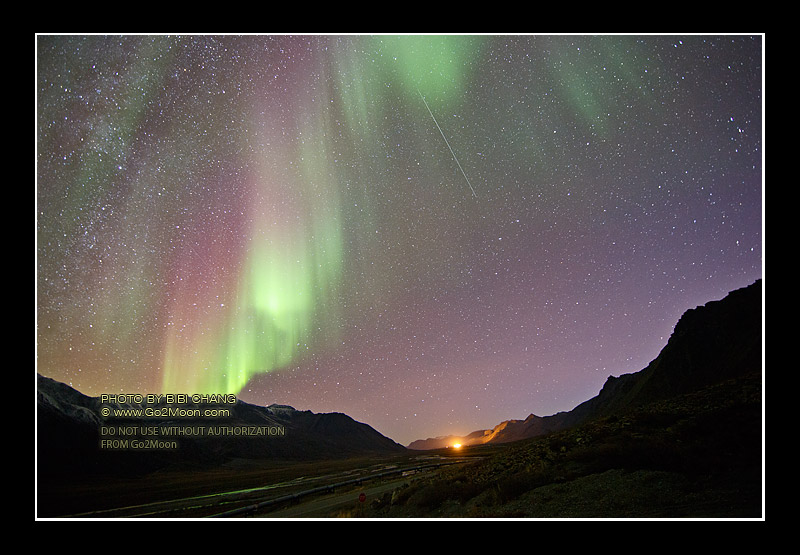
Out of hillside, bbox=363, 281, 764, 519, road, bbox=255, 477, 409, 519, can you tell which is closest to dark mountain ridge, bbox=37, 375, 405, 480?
road, bbox=255, 477, 409, 519

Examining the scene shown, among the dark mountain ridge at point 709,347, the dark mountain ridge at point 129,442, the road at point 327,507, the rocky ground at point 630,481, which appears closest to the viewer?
the rocky ground at point 630,481

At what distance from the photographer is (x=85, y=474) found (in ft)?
98.0

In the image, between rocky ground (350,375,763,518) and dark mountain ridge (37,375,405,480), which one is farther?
dark mountain ridge (37,375,405,480)

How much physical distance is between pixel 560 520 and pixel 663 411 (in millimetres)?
6952

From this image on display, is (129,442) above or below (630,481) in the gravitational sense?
below

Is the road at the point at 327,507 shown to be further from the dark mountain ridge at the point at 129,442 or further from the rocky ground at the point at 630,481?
the dark mountain ridge at the point at 129,442

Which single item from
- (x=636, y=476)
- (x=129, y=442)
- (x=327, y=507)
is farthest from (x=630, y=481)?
(x=129, y=442)

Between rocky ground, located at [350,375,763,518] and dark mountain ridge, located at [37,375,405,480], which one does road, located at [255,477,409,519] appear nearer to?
rocky ground, located at [350,375,763,518]

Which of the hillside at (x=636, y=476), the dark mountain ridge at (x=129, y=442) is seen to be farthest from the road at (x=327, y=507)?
the dark mountain ridge at (x=129, y=442)

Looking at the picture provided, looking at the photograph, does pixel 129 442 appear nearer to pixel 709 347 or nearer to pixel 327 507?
pixel 327 507

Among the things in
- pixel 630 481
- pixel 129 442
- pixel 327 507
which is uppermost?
pixel 630 481
